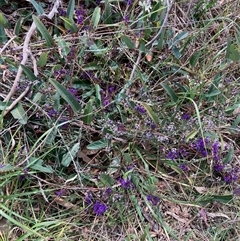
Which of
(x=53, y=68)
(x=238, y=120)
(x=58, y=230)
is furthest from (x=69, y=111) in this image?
(x=238, y=120)

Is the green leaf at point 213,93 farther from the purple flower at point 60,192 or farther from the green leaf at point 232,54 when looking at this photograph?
the purple flower at point 60,192

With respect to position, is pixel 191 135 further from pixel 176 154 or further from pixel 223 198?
pixel 223 198

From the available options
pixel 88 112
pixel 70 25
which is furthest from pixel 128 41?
pixel 88 112

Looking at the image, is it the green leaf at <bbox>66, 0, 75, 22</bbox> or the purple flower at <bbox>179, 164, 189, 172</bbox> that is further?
the green leaf at <bbox>66, 0, 75, 22</bbox>

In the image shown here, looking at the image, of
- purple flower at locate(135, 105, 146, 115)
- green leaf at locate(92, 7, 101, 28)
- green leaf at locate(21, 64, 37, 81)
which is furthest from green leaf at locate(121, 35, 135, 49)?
green leaf at locate(21, 64, 37, 81)

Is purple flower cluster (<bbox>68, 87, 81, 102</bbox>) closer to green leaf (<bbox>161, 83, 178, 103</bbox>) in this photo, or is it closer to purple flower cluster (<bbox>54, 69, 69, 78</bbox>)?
purple flower cluster (<bbox>54, 69, 69, 78</bbox>)
